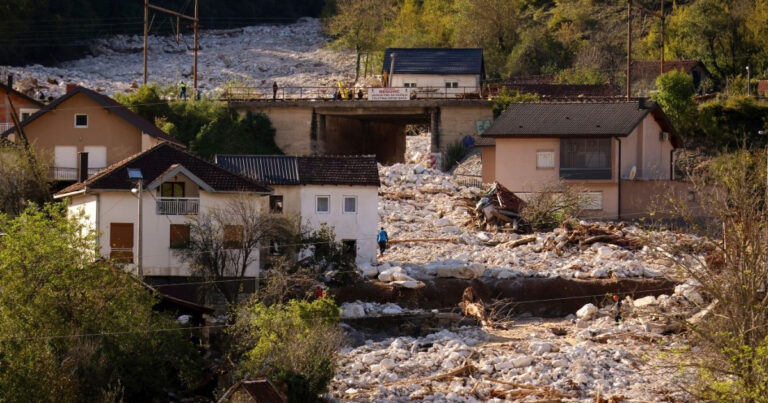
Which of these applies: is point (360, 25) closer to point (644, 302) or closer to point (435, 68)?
point (435, 68)

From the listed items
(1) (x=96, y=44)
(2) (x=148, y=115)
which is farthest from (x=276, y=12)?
(2) (x=148, y=115)

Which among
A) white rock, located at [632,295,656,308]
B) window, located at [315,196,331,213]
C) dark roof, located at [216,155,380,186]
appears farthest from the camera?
window, located at [315,196,331,213]

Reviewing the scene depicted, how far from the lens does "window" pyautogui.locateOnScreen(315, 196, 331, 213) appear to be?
50.8m

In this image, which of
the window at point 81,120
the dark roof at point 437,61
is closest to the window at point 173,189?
the window at point 81,120

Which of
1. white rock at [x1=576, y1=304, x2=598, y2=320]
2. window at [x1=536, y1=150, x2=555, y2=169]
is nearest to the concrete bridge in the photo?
window at [x1=536, y1=150, x2=555, y2=169]

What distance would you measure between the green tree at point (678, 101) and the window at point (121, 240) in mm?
29542

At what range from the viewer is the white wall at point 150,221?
45.5 m

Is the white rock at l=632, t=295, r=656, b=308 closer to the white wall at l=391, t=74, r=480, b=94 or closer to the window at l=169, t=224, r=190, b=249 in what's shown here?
the window at l=169, t=224, r=190, b=249

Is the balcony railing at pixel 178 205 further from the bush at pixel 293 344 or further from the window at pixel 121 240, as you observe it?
the bush at pixel 293 344

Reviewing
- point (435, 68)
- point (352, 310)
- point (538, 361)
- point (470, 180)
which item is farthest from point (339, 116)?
point (538, 361)

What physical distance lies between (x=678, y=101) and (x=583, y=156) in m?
10.7

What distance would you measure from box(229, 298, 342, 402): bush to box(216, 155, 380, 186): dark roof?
12.1 m

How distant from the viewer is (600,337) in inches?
1602

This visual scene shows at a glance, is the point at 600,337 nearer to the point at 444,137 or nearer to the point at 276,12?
the point at 444,137
